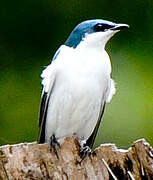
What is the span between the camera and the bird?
148 inches

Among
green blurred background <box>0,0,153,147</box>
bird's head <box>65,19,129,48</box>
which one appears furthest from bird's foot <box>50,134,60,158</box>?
green blurred background <box>0,0,153,147</box>

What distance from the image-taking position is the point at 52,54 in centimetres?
481

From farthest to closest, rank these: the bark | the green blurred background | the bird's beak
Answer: the green blurred background, the bird's beak, the bark

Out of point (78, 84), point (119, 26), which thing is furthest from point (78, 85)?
point (119, 26)

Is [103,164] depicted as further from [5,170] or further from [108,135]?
[108,135]

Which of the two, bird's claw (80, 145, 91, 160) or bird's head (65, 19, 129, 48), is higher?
bird's head (65, 19, 129, 48)

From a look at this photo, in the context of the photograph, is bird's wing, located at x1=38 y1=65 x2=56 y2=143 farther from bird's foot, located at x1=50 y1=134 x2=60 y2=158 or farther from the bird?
bird's foot, located at x1=50 y1=134 x2=60 y2=158

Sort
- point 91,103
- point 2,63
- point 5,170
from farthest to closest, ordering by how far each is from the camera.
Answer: point 2,63, point 91,103, point 5,170

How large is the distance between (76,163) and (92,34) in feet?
1.61

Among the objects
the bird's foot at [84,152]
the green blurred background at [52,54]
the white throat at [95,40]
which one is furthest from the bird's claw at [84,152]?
the green blurred background at [52,54]

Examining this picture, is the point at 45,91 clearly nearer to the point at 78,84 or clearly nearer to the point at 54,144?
the point at 78,84

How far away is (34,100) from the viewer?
464cm

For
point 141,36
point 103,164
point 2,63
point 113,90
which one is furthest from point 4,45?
point 103,164

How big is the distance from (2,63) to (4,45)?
0.19m
